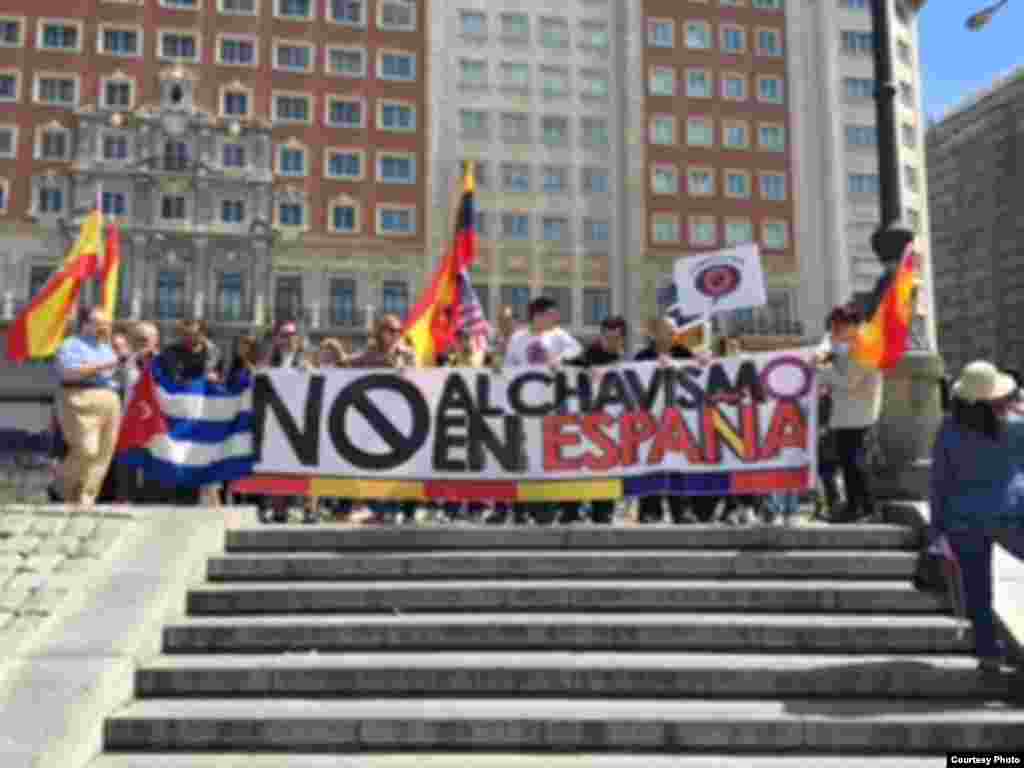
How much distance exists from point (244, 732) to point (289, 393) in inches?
143

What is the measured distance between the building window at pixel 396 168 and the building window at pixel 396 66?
14.1ft

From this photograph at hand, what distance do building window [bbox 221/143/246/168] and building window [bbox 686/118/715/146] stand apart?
79.3ft

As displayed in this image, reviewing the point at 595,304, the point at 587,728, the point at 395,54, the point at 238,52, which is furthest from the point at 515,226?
the point at 587,728

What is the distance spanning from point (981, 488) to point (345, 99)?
49.9 m

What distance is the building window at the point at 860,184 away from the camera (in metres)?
55.3

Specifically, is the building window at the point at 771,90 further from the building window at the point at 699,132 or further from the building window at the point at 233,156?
the building window at the point at 233,156

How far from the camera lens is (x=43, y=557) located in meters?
6.18

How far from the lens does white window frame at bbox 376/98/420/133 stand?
5112 cm

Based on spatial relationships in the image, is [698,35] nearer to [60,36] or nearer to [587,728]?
[60,36]

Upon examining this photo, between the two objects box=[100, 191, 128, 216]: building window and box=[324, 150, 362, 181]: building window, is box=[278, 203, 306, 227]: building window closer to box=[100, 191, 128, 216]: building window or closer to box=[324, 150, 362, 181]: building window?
box=[324, 150, 362, 181]: building window

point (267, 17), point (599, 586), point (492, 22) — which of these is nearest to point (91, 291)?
point (267, 17)

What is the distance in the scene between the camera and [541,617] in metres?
5.79

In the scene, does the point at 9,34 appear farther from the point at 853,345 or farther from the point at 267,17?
the point at 853,345

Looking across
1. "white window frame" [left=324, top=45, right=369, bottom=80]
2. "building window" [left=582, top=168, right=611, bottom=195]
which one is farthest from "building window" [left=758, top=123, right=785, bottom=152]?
"white window frame" [left=324, top=45, right=369, bottom=80]
